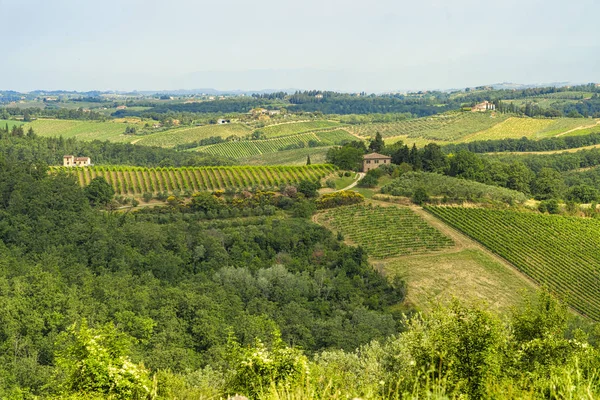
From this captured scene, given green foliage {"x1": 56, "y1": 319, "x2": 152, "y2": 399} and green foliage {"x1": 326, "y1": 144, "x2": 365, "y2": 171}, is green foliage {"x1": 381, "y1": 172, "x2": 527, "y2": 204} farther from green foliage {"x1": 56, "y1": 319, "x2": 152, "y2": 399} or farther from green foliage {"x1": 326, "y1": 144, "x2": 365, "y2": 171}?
green foliage {"x1": 56, "y1": 319, "x2": 152, "y2": 399}

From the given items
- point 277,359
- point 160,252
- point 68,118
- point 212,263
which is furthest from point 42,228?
point 68,118

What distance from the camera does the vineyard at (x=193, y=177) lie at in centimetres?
5528

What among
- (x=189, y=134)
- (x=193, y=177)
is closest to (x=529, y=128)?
(x=189, y=134)

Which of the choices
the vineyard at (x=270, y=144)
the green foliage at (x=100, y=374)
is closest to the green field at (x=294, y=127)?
the vineyard at (x=270, y=144)

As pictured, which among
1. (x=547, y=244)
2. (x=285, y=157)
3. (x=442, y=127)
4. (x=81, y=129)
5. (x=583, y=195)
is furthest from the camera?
(x=81, y=129)

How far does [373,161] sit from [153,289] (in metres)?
39.9

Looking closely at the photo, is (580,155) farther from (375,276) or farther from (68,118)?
(68,118)

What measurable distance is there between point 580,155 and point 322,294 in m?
65.0

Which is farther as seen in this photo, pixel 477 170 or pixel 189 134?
pixel 189 134

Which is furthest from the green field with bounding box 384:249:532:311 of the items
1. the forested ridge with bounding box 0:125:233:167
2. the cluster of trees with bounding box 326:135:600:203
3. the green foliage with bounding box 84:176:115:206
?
the forested ridge with bounding box 0:125:233:167

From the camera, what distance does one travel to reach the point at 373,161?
6341 centimetres

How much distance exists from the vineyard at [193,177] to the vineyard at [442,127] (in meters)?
54.1

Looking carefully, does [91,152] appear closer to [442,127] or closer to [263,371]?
[442,127]

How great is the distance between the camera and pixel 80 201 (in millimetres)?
42438
